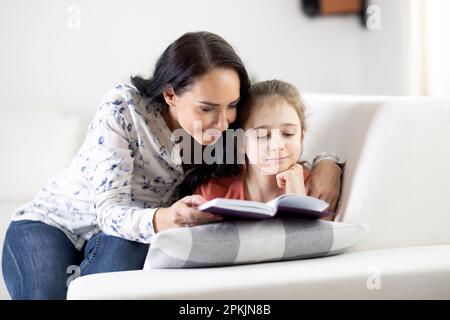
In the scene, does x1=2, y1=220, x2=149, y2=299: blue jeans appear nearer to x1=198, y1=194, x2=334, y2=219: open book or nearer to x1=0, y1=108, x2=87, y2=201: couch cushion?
x1=198, y1=194, x2=334, y2=219: open book

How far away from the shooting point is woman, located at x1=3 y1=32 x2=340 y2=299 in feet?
4.46

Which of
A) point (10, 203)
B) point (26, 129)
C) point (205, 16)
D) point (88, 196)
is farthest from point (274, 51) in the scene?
point (88, 196)

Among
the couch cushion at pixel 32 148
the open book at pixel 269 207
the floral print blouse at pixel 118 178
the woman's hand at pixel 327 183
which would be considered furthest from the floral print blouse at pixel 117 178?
the couch cushion at pixel 32 148

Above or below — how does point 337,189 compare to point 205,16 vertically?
below

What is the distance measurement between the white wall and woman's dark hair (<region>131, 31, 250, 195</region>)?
5.19 feet

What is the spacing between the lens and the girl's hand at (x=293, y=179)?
138 cm

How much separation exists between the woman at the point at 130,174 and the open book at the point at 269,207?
0.19m

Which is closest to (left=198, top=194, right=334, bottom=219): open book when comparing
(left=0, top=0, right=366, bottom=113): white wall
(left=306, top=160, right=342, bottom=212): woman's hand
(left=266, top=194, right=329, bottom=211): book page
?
(left=266, top=194, right=329, bottom=211): book page

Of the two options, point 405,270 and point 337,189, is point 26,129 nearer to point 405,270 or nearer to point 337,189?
point 337,189

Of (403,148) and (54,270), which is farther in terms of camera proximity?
(54,270)

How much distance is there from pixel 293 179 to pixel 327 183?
2.8 inches

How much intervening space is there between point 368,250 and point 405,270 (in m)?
0.14

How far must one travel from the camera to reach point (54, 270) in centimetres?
141

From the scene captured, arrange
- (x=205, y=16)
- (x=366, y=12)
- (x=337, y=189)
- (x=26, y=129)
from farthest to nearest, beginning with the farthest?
(x=366, y=12) < (x=205, y=16) < (x=26, y=129) < (x=337, y=189)
